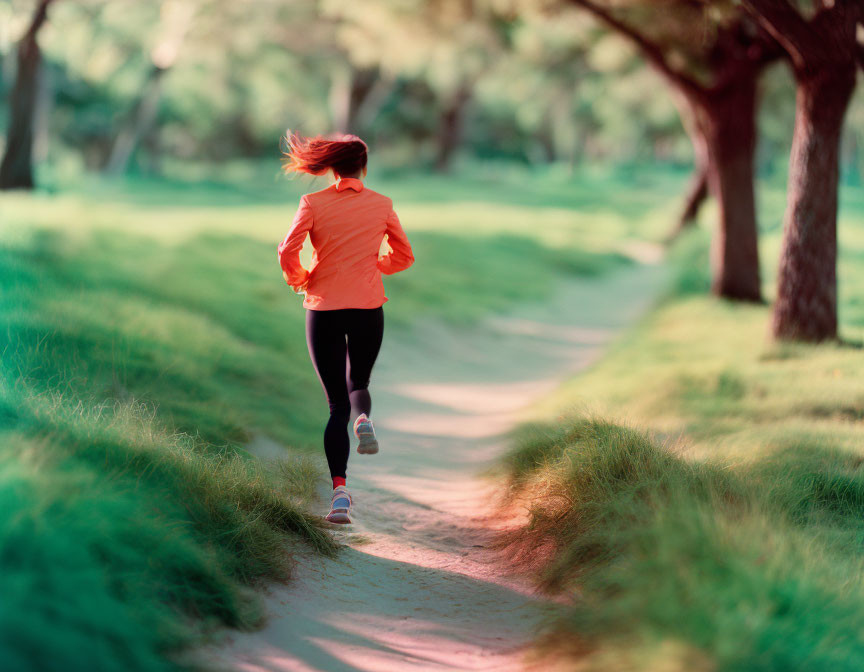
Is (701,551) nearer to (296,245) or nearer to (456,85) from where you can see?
(296,245)

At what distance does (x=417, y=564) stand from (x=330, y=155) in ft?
8.39

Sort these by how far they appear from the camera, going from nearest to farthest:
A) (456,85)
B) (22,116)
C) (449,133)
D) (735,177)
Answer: (735,177) → (22,116) → (456,85) → (449,133)

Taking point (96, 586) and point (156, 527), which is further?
point (156, 527)

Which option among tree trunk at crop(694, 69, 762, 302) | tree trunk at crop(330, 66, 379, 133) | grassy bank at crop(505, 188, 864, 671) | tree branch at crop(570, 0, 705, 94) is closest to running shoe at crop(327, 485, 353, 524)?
grassy bank at crop(505, 188, 864, 671)

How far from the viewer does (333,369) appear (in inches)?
209

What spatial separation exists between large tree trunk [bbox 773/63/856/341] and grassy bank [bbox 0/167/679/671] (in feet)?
18.6

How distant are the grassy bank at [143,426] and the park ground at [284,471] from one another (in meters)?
0.02

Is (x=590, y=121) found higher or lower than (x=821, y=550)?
higher

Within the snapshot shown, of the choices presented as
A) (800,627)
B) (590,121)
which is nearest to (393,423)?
(800,627)

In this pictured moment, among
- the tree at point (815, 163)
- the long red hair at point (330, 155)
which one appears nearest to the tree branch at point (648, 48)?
the tree at point (815, 163)

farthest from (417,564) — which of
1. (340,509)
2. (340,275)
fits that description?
(340,275)

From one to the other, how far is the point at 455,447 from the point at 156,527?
15.7 ft

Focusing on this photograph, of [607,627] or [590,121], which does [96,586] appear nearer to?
[607,627]

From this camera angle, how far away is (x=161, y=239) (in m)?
14.5
